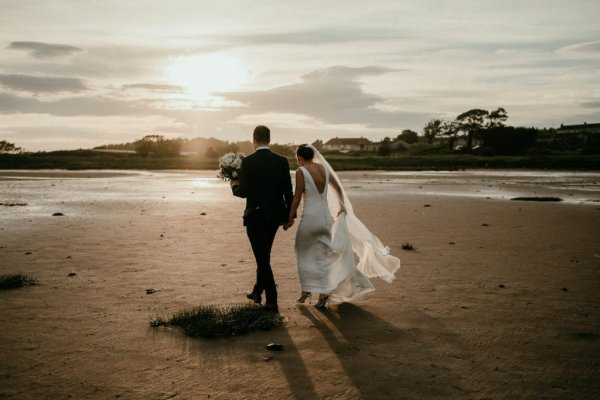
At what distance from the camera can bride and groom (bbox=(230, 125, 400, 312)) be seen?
23.6ft

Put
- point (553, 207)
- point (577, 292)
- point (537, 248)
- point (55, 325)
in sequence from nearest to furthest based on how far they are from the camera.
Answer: point (55, 325) → point (577, 292) → point (537, 248) → point (553, 207)

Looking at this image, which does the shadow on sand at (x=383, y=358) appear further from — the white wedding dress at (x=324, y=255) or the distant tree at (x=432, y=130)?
the distant tree at (x=432, y=130)

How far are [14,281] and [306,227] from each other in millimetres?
4766

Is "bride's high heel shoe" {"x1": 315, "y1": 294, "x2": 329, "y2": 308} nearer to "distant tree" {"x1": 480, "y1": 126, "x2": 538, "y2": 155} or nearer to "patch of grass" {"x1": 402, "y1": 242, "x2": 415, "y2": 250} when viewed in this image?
"patch of grass" {"x1": 402, "y1": 242, "x2": 415, "y2": 250}

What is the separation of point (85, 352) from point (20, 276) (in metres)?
3.67

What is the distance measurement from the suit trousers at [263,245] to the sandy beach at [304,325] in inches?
16.5

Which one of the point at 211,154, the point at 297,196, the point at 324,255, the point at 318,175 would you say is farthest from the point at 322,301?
the point at 211,154

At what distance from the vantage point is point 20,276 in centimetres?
843

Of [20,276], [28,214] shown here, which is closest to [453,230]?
[20,276]

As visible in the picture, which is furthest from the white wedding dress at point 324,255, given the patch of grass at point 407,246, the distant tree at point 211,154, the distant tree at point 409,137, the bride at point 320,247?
the distant tree at point 409,137

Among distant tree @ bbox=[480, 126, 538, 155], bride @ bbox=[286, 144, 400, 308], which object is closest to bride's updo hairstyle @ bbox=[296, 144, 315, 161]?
bride @ bbox=[286, 144, 400, 308]

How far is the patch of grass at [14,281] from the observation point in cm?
813

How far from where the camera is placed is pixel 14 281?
8.22 meters

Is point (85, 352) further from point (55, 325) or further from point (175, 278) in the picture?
point (175, 278)
